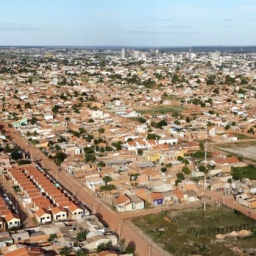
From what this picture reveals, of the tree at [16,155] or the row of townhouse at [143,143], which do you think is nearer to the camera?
the tree at [16,155]

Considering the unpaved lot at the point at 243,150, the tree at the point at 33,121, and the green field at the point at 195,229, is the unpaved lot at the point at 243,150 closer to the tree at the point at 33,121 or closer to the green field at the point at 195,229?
the green field at the point at 195,229

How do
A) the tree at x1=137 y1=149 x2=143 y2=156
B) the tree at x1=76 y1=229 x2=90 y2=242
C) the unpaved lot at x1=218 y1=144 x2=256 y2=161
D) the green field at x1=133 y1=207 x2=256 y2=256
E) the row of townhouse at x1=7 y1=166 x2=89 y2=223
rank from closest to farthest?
the tree at x1=76 y1=229 x2=90 y2=242 < the green field at x1=133 y1=207 x2=256 y2=256 < the row of townhouse at x1=7 y1=166 x2=89 y2=223 < the tree at x1=137 y1=149 x2=143 y2=156 < the unpaved lot at x1=218 y1=144 x2=256 y2=161

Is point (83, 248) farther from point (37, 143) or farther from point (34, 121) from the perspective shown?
point (34, 121)

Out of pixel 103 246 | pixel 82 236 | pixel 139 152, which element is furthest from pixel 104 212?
pixel 139 152

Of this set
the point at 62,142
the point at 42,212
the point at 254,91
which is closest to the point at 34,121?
the point at 62,142

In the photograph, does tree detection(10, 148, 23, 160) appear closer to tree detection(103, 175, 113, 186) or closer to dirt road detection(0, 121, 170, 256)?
dirt road detection(0, 121, 170, 256)

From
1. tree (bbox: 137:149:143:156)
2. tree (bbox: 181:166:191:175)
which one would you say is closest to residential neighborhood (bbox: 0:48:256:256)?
tree (bbox: 181:166:191:175)

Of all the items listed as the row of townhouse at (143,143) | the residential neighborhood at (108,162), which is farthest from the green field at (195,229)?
the row of townhouse at (143,143)

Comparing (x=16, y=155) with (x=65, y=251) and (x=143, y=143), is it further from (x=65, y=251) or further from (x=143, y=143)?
(x=65, y=251)
